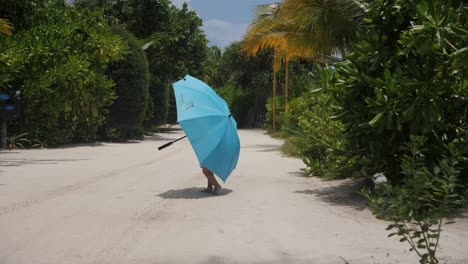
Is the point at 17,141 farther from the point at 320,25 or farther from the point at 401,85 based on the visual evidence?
the point at 401,85

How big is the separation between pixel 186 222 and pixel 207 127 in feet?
6.63

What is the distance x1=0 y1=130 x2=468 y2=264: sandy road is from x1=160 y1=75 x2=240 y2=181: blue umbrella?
639 mm

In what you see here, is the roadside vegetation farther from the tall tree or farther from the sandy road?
the sandy road

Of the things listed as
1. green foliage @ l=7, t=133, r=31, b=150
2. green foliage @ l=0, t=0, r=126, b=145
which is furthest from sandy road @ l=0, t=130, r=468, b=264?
green foliage @ l=7, t=133, r=31, b=150

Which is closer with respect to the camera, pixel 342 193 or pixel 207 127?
pixel 207 127

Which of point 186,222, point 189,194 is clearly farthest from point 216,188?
point 186,222

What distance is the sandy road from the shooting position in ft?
17.5

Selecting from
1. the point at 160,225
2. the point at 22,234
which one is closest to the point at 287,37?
the point at 160,225

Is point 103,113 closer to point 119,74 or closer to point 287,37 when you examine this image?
point 119,74

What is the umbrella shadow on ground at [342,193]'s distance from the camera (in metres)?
8.43

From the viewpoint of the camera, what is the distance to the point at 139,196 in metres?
8.84

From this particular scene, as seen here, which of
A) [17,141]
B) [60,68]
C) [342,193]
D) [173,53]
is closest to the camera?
[342,193]

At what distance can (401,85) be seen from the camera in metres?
6.63

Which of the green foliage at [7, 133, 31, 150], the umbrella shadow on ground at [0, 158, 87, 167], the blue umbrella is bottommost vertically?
the umbrella shadow on ground at [0, 158, 87, 167]
